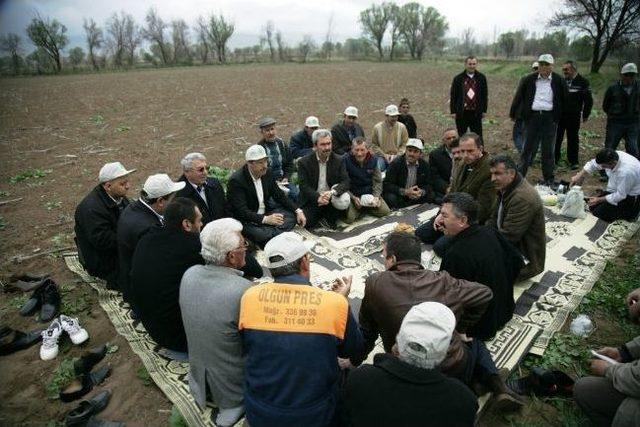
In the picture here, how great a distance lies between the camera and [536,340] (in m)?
3.72

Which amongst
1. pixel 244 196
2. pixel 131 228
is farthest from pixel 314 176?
pixel 131 228

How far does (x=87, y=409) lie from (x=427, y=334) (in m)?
2.86

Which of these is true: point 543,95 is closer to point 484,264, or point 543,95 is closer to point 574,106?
point 574,106

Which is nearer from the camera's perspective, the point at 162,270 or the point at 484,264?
the point at 162,270

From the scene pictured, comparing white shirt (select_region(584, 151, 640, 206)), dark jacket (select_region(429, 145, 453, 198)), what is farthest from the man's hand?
white shirt (select_region(584, 151, 640, 206))

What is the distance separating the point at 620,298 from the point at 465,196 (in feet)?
8.01

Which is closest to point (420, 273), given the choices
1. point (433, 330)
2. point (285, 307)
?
point (433, 330)

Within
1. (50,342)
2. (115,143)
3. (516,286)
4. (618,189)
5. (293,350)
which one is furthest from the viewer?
(115,143)

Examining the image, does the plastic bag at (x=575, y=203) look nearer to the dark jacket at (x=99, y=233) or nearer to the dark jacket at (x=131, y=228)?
the dark jacket at (x=131, y=228)

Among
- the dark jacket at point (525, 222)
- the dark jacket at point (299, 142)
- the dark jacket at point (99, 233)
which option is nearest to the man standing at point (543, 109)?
the dark jacket at point (525, 222)

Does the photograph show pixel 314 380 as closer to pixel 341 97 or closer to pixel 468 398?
pixel 468 398

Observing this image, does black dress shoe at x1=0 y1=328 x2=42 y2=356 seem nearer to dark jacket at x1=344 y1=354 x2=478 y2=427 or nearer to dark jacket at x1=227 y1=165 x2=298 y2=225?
dark jacket at x1=227 y1=165 x2=298 y2=225

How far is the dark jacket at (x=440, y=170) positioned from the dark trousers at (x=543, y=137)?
2.13 meters

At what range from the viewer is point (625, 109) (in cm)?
762
